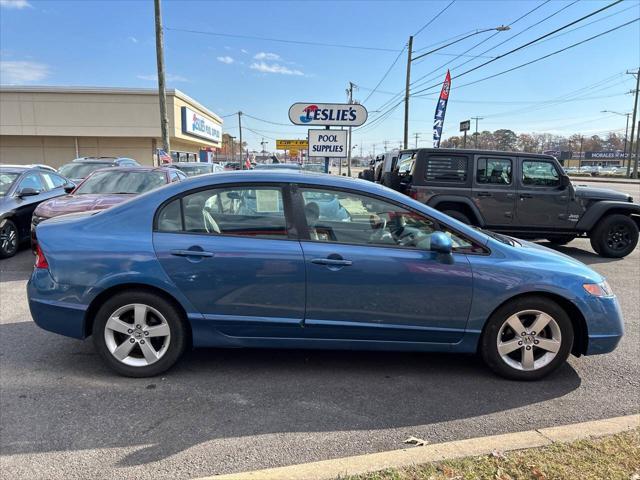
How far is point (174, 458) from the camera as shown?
2.61 meters

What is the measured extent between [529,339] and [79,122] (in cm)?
3011

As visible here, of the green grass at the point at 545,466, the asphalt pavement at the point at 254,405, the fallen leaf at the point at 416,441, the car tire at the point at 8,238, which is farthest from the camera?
the car tire at the point at 8,238

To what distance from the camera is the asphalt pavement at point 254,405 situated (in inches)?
Result: 104

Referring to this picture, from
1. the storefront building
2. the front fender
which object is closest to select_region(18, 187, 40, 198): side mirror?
the front fender

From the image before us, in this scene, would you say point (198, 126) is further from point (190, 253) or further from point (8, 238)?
point (190, 253)

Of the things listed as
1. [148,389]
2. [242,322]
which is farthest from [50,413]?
[242,322]

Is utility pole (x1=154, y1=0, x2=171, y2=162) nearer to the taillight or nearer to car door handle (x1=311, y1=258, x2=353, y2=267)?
the taillight

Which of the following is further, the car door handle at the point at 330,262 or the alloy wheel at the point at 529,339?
the alloy wheel at the point at 529,339

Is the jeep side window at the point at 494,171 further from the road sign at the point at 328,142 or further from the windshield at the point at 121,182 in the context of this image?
the windshield at the point at 121,182

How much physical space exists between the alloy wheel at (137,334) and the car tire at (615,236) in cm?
829

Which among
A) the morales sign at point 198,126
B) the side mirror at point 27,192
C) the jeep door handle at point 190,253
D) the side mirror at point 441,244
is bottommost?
the jeep door handle at point 190,253

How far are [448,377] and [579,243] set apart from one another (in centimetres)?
849

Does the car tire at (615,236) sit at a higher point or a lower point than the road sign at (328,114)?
lower

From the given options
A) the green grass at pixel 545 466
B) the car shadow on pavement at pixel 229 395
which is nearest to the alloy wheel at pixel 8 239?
the car shadow on pavement at pixel 229 395
